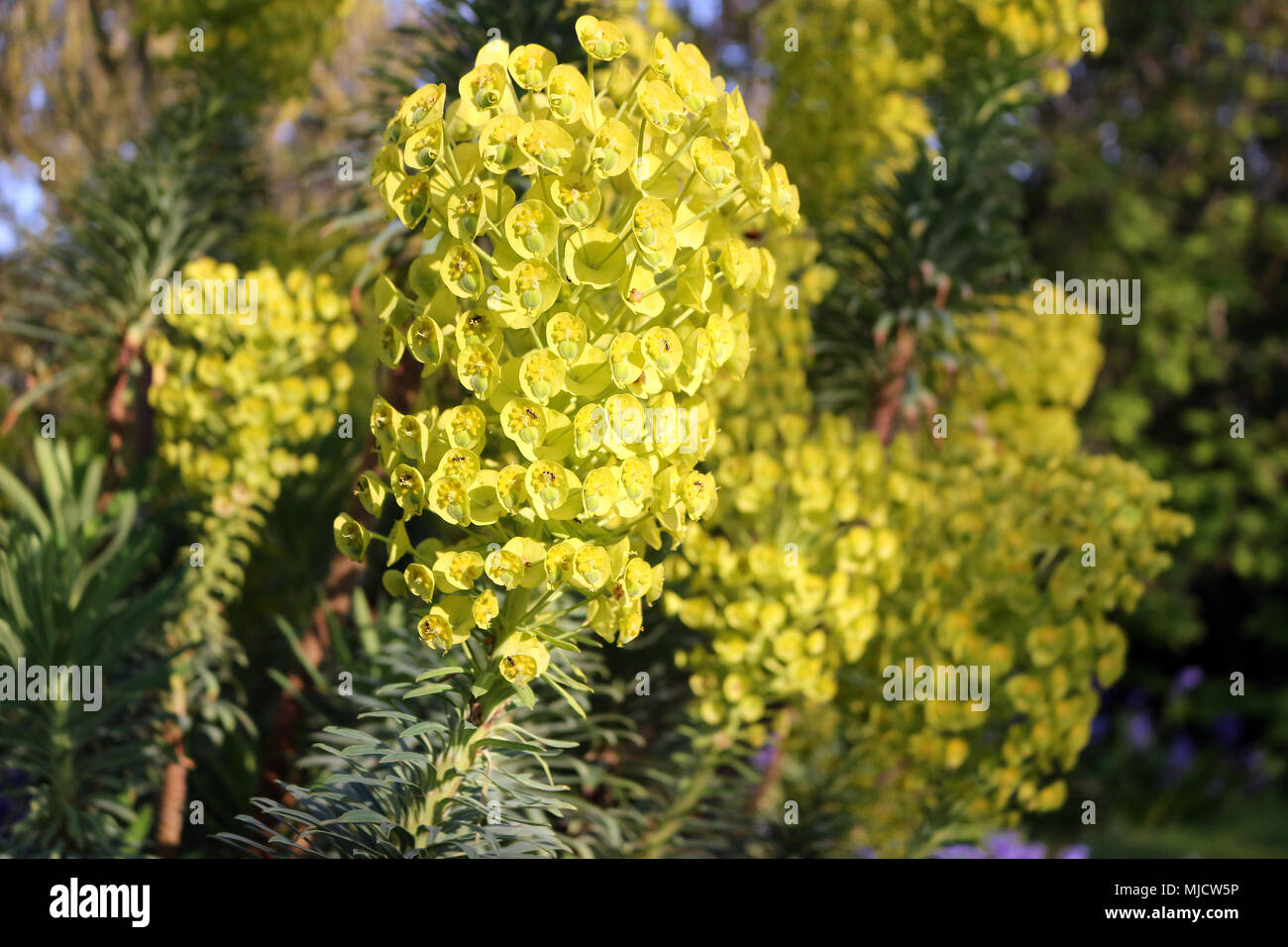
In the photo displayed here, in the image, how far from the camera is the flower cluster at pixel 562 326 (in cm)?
121

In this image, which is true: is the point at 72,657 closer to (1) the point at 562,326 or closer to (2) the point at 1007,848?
(1) the point at 562,326

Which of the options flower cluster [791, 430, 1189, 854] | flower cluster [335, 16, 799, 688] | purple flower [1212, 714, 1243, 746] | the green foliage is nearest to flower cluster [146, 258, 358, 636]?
the green foliage

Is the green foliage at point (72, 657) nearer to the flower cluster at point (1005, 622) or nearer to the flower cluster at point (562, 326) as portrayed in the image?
the flower cluster at point (562, 326)

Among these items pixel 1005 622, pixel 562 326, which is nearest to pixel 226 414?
pixel 562 326

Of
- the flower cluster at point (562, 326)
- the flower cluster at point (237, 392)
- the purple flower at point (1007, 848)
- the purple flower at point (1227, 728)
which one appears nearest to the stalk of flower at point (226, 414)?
the flower cluster at point (237, 392)

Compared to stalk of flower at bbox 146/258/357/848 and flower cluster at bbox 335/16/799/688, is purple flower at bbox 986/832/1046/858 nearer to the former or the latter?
stalk of flower at bbox 146/258/357/848

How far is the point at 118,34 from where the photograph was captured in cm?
579

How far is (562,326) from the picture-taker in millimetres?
1214

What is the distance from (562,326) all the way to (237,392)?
130 centimetres

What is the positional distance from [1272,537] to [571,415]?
8137 millimetres

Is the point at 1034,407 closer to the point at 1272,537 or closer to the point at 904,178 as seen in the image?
the point at 904,178

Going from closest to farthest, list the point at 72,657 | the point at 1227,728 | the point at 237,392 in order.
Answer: the point at 72,657 → the point at 237,392 → the point at 1227,728

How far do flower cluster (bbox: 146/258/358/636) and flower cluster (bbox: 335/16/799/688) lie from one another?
3.30ft
